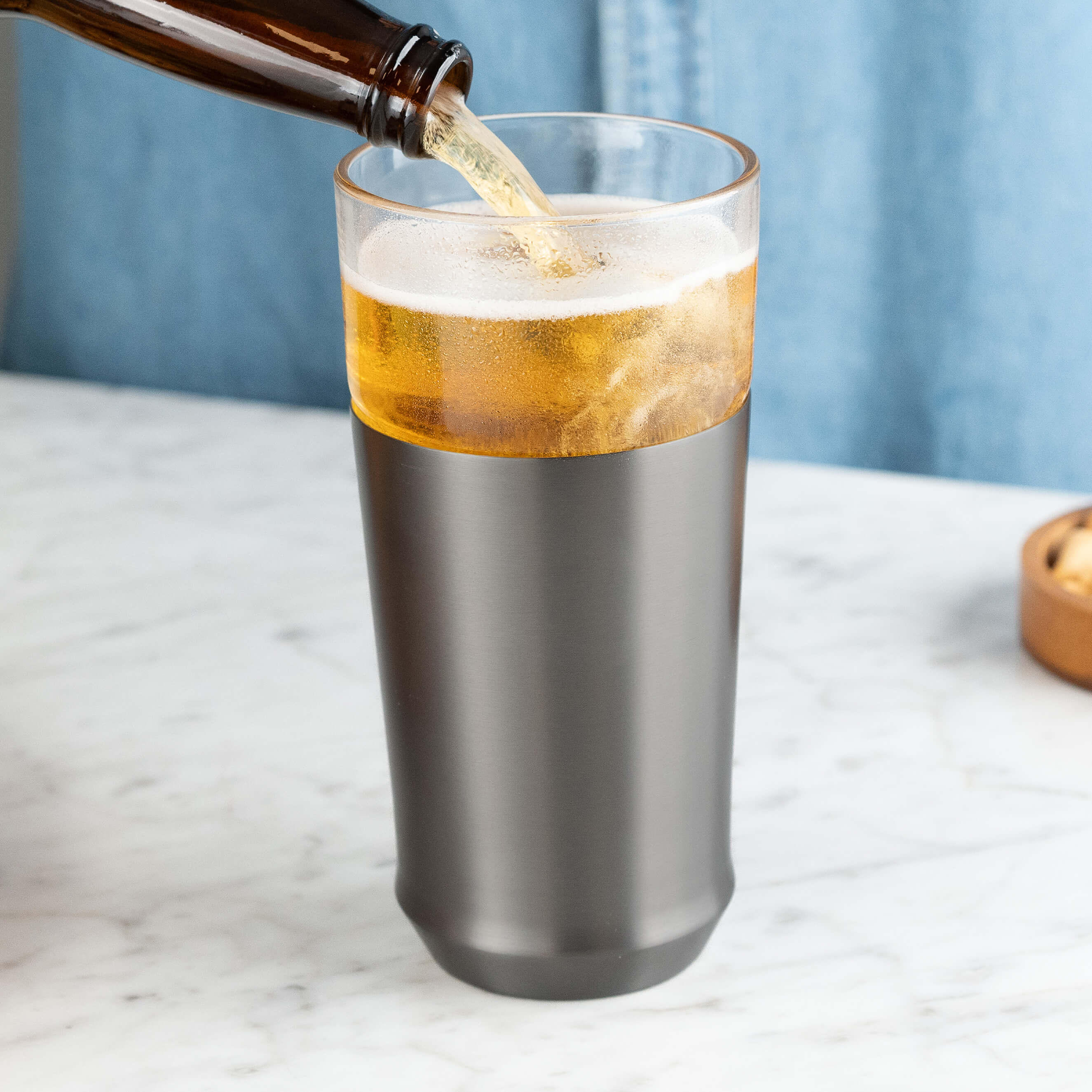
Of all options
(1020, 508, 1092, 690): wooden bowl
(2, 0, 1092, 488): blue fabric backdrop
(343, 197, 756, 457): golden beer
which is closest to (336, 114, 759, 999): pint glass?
(343, 197, 756, 457): golden beer

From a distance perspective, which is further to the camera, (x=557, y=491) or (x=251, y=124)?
(x=251, y=124)

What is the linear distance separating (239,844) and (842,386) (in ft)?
2.19

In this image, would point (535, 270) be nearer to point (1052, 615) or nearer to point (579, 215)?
point (579, 215)

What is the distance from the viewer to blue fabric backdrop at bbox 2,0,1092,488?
941 millimetres

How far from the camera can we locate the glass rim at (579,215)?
340 millimetres

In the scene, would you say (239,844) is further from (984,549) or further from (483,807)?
(984,549)

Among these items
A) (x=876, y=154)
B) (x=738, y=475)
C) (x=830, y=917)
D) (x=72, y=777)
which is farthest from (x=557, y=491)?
(x=876, y=154)

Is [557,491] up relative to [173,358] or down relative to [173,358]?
up

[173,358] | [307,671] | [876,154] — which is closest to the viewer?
[307,671]

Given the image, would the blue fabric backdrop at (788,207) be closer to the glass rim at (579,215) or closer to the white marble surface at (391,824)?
the white marble surface at (391,824)

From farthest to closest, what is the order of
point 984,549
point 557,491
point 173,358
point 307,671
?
point 173,358 → point 984,549 → point 307,671 → point 557,491

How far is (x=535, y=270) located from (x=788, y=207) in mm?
704

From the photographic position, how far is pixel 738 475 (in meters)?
0.40

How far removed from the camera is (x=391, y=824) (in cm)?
56
